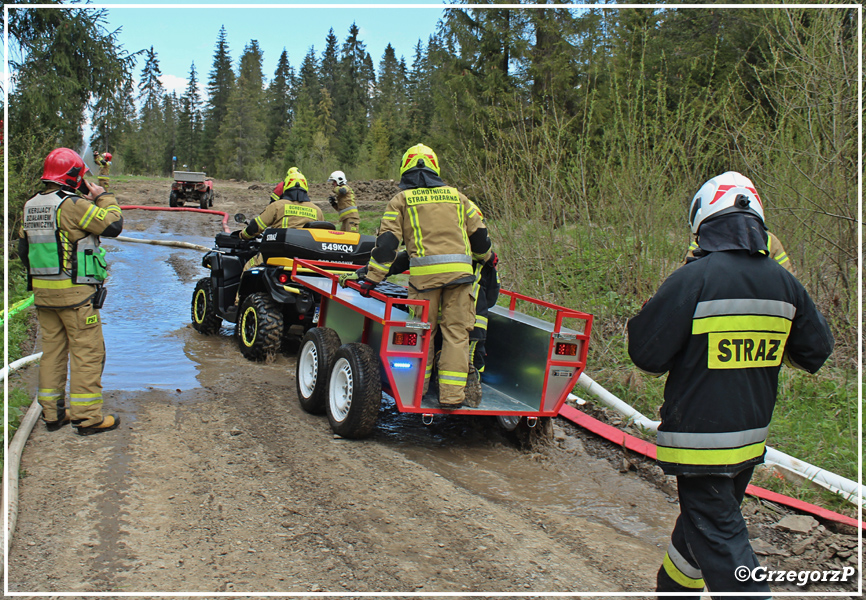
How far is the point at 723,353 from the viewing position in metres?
2.56

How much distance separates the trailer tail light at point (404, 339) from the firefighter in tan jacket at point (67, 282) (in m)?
2.35

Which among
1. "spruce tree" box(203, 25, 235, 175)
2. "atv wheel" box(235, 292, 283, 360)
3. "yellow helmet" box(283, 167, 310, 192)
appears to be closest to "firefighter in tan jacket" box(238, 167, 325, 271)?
"yellow helmet" box(283, 167, 310, 192)

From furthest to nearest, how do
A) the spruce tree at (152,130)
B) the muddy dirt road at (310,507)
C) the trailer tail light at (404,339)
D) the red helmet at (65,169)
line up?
1. the spruce tree at (152,130)
2. the red helmet at (65,169)
3. the trailer tail light at (404,339)
4. the muddy dirt road at (310,507)

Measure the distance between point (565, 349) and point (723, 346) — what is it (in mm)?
2450

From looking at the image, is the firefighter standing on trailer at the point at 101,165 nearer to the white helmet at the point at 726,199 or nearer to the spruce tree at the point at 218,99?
the white helmet at the point at 726,199

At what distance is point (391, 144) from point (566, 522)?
51876 millimetres

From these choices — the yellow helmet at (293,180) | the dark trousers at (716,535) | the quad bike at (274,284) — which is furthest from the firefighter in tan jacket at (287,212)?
the dark trousers at (716,535)

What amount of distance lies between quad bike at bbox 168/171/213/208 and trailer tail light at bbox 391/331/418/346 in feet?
80.4

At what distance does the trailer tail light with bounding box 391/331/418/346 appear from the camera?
483 cm

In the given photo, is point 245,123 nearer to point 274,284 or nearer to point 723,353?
point 274,284

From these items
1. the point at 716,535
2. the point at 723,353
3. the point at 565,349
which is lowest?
the point at 716,535

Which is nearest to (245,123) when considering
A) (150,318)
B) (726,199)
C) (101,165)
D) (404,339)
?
(101,165)

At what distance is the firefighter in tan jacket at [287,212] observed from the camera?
27.6ft

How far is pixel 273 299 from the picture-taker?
25.5 ft
